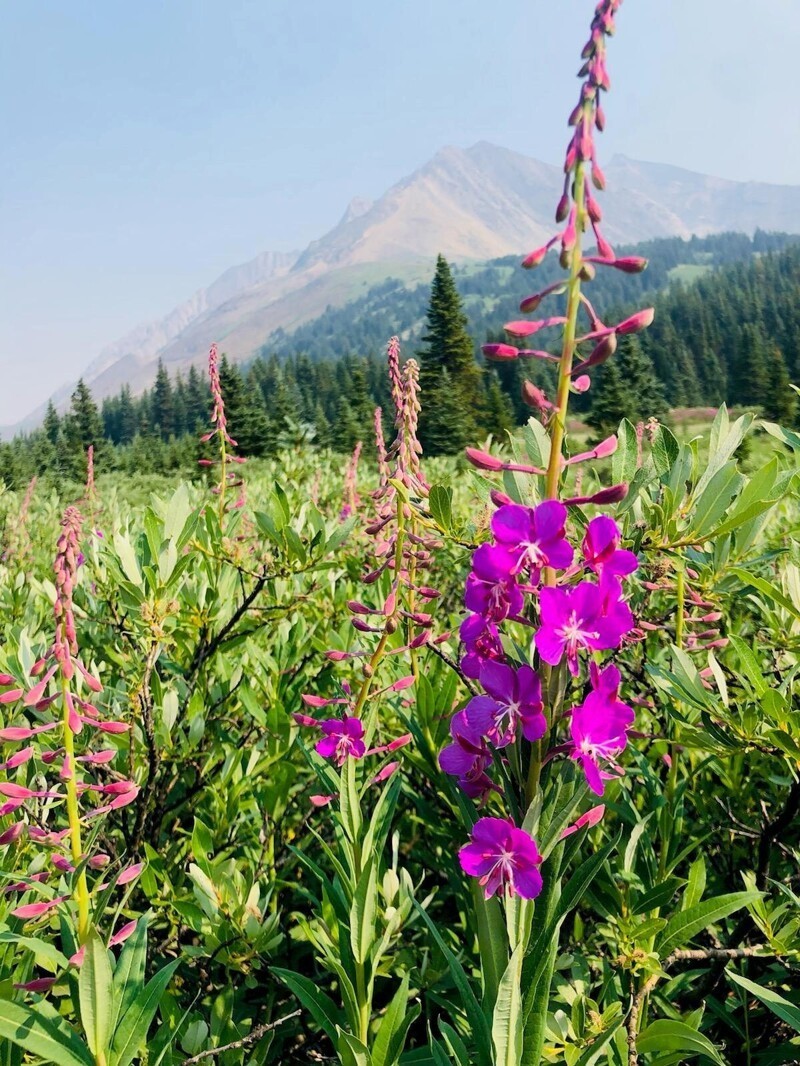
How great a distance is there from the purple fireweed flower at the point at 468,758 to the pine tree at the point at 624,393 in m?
47.6

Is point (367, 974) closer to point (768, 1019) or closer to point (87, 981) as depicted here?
point (87, 981)

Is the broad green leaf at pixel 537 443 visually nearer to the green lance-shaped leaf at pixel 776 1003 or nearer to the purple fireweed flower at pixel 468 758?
the purple fireweed flower at pixel 468 758

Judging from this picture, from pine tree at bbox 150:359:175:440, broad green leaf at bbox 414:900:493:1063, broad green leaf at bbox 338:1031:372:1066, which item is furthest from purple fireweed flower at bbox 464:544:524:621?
pine tree at bbox 150:359:175:440

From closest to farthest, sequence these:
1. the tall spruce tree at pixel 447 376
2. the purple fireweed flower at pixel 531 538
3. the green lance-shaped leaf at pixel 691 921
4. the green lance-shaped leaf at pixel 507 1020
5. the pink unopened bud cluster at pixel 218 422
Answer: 1. the green lance-shaped leaf at pixel 507 1020
2. the purple fireweed flower at pixel 531 538
3. the green lance-shaped leaf at pixel 691 921
4. the pink unopened bud cluster at pixel 218 422
5. the tall spruce tree at pixel 447 376

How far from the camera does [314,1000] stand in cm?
133

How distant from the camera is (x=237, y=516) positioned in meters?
2.80

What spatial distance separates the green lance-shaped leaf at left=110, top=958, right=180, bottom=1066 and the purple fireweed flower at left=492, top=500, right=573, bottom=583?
0.89 meters

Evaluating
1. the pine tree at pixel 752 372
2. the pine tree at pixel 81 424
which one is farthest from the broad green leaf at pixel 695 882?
the pine tree at pixel 752 372

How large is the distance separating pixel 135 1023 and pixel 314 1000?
322 mm

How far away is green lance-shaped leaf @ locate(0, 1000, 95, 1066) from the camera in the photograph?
108cm

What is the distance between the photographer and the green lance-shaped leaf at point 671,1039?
1260 millimetres

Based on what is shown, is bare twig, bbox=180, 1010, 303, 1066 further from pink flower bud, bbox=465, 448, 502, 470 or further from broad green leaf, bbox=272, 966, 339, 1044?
pink flower bud, bbox=465, 448, 502, 470

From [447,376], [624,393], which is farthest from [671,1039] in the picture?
[624,393]

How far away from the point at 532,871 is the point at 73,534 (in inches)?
40.8
